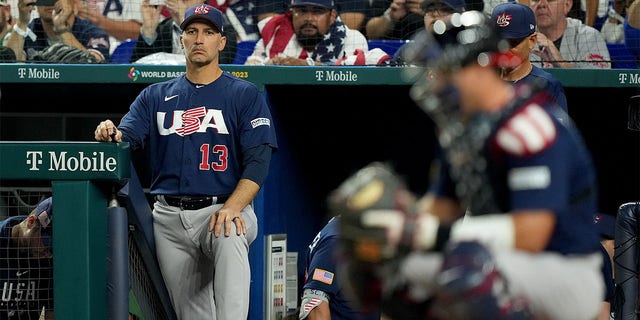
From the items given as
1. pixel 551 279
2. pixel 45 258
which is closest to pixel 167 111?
pixel 45 258

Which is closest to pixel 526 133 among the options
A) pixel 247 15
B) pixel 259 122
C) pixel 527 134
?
pixel 527 134

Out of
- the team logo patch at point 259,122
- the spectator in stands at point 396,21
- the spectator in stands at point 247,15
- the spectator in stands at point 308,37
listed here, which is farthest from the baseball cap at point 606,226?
the team logo patch at point 259,122

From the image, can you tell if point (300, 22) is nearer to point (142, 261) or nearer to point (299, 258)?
point (299, 258)

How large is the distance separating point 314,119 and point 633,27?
7.77ft

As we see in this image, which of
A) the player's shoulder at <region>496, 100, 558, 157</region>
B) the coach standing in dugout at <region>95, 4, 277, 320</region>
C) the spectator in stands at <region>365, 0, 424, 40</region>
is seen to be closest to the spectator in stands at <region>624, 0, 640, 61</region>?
the spectator in stands at <region>365, 0, 424, 40</region>

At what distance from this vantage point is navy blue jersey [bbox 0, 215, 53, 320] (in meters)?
3.39

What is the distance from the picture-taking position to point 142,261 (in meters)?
4.03

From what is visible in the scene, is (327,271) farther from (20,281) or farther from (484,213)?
(484,213)

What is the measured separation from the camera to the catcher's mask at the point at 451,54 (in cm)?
226

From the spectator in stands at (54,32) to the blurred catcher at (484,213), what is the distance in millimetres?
4759

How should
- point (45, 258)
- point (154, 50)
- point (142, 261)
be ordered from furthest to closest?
point (154, 50) < point (142, 261) < point (45, 258)

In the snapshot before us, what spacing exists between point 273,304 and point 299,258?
1.23 m

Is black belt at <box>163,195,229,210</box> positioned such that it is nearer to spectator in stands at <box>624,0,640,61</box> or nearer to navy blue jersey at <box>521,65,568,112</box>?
navy blue jersey at <box>521,65,568,112</box>

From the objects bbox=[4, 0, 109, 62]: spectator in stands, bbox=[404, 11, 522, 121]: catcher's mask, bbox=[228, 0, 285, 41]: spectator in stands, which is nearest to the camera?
bbox=[404, 11, 522, 121]: catcher's mask
